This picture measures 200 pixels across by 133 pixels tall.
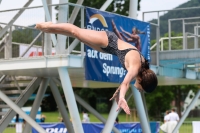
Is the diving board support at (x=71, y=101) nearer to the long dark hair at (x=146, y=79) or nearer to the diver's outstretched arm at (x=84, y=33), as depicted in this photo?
the diver's outstretched arm at (x=84, y=33)

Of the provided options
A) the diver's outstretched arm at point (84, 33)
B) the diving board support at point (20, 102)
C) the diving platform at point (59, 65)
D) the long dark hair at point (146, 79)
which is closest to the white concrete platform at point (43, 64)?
the diving platform at point (59, 65)

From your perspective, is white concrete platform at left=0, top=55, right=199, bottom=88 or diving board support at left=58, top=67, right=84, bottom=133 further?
diving board support at left=58, top=67, right=84, bottom=133

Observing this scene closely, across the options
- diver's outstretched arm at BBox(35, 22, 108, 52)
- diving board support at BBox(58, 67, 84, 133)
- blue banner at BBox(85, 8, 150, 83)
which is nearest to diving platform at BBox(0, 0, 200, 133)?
diving board support at BBox(58, 67, 84, 133)

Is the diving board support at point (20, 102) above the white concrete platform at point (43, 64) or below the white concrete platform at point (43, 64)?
below

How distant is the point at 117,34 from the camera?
1880cm

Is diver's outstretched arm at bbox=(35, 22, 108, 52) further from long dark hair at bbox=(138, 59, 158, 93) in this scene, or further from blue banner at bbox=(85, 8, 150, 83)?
blue banner at bbox=(85, 8, 150, 83)

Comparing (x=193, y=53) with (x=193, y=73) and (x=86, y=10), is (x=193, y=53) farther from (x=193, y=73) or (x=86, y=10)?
(x=86, y=10)

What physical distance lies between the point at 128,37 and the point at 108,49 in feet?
30.2

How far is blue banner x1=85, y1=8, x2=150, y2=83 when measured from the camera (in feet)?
58.1

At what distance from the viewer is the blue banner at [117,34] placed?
58.1 ft

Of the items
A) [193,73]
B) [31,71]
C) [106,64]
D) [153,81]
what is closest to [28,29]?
[31,71]

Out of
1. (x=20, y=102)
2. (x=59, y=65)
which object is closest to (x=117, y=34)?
(x=59, y=65)

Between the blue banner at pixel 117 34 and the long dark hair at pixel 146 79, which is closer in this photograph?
the long dark hair at pixel 146 79

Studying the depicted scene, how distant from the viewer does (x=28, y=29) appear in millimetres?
19297
